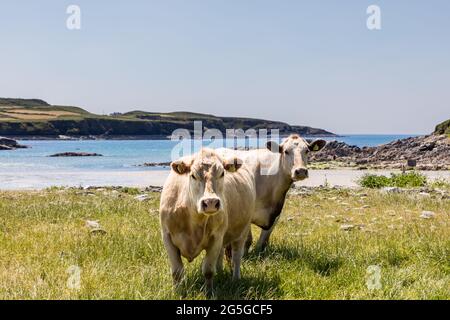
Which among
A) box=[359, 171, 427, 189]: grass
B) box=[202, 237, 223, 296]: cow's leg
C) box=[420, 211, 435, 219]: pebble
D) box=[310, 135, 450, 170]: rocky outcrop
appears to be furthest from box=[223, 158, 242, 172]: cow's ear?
box=[310, 135, 450, 170]: rocky outcrop

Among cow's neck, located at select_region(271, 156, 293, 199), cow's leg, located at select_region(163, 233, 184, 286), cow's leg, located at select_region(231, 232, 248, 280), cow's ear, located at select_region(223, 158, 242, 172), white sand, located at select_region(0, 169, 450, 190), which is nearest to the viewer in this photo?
cow's leg, located at select_region(163, 233, 184, 286)

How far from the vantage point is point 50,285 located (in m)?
6.73

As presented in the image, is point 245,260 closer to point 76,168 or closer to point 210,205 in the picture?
point 210,205

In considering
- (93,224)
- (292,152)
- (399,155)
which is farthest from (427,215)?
(399,155)

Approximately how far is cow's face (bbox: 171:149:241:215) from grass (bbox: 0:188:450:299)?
122 centimetres

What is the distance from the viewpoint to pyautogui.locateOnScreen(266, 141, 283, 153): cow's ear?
10250 millimetres

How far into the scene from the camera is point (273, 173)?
10.7 m

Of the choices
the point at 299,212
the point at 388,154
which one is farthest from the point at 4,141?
the point at 299,212

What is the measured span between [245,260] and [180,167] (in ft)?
10.2

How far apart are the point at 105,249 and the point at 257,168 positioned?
11.4 ft

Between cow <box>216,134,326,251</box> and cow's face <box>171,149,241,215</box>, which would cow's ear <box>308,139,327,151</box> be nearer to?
cow <box>216,134,326,251</box>

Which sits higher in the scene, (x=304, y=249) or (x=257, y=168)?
(x=257, y=168)
